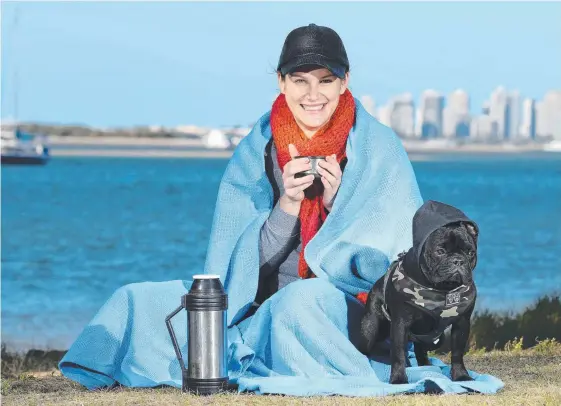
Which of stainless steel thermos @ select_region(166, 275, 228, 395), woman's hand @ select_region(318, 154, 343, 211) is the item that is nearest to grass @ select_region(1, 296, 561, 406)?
stainless steel thermos @ select_region(166, 275, 228, 395)

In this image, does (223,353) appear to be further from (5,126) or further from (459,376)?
(5,126)

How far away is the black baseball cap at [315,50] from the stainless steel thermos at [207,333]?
122 centimetres

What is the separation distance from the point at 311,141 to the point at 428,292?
1.17 meters

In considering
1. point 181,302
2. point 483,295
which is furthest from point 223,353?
point 483,295

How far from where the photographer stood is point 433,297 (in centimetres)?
712

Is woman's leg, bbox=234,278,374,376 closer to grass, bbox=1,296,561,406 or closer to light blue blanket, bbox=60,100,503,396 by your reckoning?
light blue blanket, bbox=60,100,503,396

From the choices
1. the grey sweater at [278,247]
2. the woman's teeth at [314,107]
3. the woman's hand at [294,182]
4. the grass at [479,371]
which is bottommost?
the grass at [479,371]

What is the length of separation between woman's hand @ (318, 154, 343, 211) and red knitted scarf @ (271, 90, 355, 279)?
0.08 meters

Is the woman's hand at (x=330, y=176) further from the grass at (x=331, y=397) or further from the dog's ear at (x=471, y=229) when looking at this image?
the grass at (x=331, y=397)

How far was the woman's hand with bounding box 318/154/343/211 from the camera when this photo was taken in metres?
7.66

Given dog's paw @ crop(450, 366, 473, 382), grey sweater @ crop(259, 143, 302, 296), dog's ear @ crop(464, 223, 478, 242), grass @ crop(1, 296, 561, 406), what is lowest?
grass @ crop(1, 296, 561, 406)

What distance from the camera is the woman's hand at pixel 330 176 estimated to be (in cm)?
766

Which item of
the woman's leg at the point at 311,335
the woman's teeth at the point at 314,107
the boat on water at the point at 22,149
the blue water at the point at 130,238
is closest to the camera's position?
the woman's leg at the point at 311,335

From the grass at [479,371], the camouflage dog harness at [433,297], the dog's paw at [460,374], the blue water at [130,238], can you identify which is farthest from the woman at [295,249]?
the blue water at [130,238]
